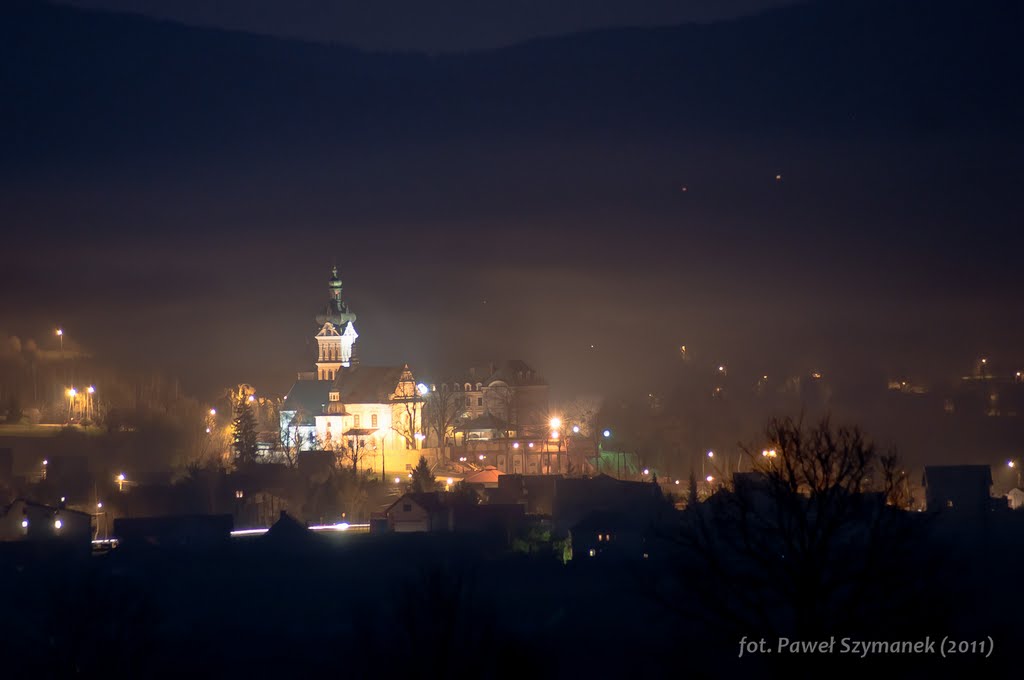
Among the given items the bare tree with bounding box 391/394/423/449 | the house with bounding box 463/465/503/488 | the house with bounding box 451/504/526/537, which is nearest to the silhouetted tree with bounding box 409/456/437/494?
the house with bounding box 463/465/503/488

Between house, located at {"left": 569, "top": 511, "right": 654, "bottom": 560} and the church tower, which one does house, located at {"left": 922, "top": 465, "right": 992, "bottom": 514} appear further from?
the church tower

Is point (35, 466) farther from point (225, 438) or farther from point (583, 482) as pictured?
point (583, 482)

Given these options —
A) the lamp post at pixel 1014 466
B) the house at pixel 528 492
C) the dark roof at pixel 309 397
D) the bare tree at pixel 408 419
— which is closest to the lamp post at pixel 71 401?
the dark roof at pixel 309 397

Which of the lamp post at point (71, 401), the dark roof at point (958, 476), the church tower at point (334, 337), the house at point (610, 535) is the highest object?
the church tower at point (334, 337)

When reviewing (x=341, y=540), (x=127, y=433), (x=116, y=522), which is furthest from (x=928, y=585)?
(x=127, y=433)

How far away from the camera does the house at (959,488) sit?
36375mm

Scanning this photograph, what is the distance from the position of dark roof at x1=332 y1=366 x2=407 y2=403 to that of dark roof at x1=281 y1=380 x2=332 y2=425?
1.30 meters

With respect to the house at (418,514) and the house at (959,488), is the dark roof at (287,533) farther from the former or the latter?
A: the house at (959,488)

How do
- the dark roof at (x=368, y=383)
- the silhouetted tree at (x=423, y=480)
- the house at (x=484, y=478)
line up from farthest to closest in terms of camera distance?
1. the dark roof at (x=368, y=383)
2. the house at (x=484, y=478)
3. the silhouetted tree at (x=423, y=480)

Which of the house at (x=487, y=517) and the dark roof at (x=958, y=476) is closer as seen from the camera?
the house at (x=487, y=517)

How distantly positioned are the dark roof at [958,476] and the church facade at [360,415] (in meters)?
28.0

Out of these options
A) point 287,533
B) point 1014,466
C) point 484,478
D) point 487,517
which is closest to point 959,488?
point 487,517

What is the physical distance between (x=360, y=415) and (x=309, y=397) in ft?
19.8

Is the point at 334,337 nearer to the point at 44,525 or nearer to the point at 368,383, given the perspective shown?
the point at 368,383
